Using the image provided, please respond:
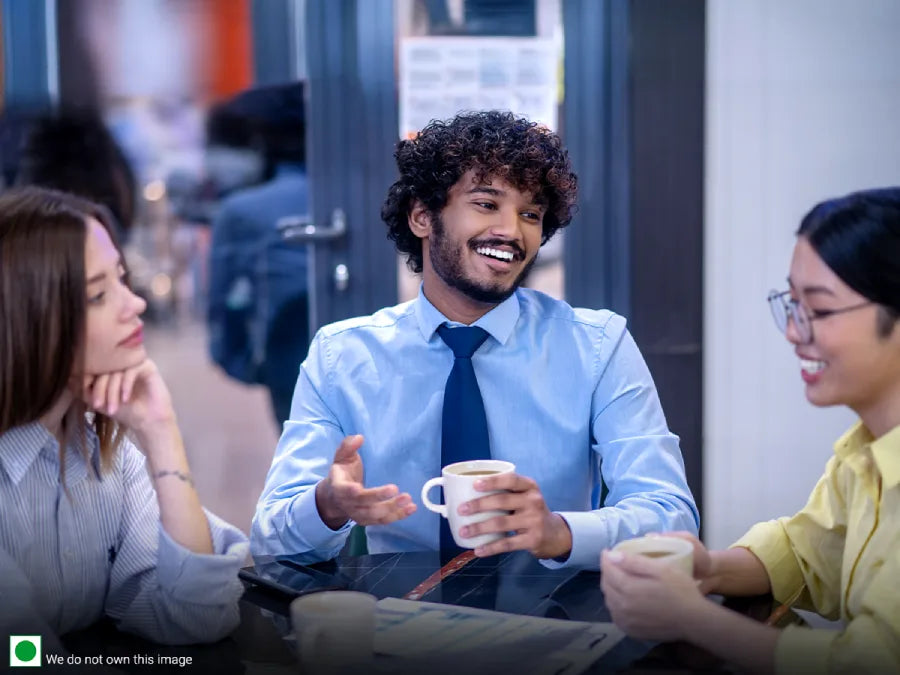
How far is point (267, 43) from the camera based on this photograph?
3.15 meters

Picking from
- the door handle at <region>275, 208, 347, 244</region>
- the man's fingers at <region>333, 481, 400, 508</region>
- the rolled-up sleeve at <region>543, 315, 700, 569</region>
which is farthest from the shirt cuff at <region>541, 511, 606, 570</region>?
the door handle at <region>275, 208, 347, 244</region>

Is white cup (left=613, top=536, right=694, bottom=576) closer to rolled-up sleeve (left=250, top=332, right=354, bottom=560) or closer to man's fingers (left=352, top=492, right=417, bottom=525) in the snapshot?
man's fingers (left=352, top=492, right=417, bottom=525)

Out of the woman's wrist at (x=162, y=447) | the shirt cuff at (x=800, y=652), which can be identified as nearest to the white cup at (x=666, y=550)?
the shirt cuff at (x=800, y=652)

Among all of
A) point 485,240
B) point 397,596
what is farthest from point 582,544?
point 485,240

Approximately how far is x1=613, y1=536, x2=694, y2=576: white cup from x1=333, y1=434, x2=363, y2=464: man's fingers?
0.46 meters

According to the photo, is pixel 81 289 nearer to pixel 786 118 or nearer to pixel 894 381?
pixel 894 381

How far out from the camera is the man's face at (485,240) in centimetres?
189

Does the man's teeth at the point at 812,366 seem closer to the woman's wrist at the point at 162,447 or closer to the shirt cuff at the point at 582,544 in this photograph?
the shirt cuff at the point at 582,544

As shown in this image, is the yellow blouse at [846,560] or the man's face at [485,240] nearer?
the yellow blouse at [846,560]

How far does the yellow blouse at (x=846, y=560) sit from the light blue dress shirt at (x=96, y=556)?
0.67m

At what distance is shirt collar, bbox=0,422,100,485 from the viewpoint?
53.1 inches

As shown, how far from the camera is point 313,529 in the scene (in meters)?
1.58

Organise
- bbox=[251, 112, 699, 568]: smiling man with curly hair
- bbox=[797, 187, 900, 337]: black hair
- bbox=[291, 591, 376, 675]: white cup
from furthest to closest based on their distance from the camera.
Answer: bbox=[251, 112, 699, 568]: smiling man with curly hair, bbox=[797, 187, 900, 337]: black hair, bbox=[291, 591, 376, 675]: white cup

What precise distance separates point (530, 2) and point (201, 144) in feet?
3.54
